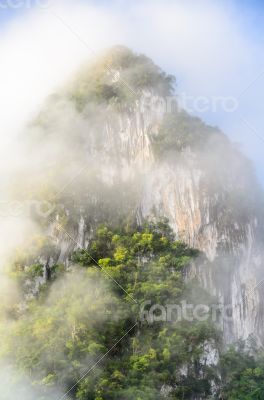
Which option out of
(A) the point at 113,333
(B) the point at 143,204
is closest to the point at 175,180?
(B) the point at 143,204

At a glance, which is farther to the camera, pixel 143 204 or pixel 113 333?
pixel 143 204

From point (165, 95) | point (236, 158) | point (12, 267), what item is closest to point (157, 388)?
point (12, 267)

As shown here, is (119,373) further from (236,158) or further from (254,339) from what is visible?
(236,158)

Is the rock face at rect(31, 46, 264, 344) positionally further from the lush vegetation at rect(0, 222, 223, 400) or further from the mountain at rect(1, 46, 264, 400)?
the lush vegetation at rect(0, 222, 223, 400)

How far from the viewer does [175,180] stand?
44.0 metres

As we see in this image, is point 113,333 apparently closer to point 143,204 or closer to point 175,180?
point 143,204

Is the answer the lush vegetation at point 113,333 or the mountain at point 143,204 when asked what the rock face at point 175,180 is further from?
the lush vegetation at point 113,333

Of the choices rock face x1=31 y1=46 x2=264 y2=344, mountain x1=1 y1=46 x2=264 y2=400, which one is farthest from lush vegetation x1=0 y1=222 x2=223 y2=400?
rock face x1=31 y1=46 x2=264 y2=344

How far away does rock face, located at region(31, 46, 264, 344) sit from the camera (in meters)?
40.9

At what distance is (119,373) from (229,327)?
28.0 ft

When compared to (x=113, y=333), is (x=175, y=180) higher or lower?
higher

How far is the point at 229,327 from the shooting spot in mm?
38812

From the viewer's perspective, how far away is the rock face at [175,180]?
40875 mm

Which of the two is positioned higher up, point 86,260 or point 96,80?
point 96,80
